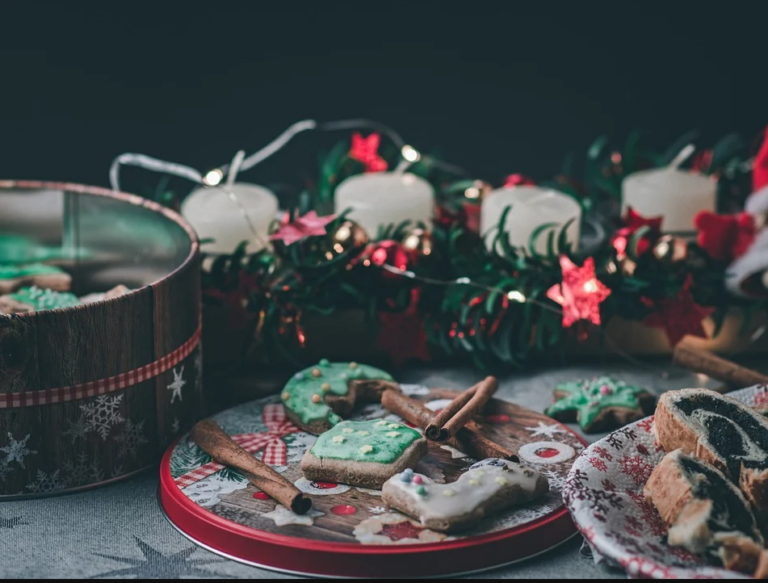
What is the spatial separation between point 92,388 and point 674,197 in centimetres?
101

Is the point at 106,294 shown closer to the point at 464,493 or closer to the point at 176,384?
the point at 176,384

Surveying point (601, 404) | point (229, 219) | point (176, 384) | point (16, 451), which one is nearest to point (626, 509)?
point (601, 404)

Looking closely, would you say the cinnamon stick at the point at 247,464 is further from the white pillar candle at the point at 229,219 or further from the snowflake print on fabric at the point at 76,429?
the white pillar candle at the point at 229,219

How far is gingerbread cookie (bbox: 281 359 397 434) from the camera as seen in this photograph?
5.58 feet

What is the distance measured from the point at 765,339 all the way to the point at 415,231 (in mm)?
540

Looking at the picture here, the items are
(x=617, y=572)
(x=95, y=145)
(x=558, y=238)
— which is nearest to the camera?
(x=617, y=572)

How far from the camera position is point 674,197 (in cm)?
214

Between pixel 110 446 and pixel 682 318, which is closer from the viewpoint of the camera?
pixel 110 446

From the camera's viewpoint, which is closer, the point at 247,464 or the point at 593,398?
the point at 247,464

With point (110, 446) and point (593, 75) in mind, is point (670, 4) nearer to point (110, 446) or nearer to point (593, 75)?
point (593, 75)

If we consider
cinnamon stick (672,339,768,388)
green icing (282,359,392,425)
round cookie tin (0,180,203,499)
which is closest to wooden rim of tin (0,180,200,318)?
round cookie tin (0,180,203,499)

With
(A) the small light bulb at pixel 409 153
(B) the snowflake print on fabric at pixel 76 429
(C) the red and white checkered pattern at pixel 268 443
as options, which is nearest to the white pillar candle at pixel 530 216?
(A) the small light bulb at pixel 409 153

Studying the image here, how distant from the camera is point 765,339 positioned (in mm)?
2012

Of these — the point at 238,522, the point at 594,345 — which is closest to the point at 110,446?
the point at 238,522
